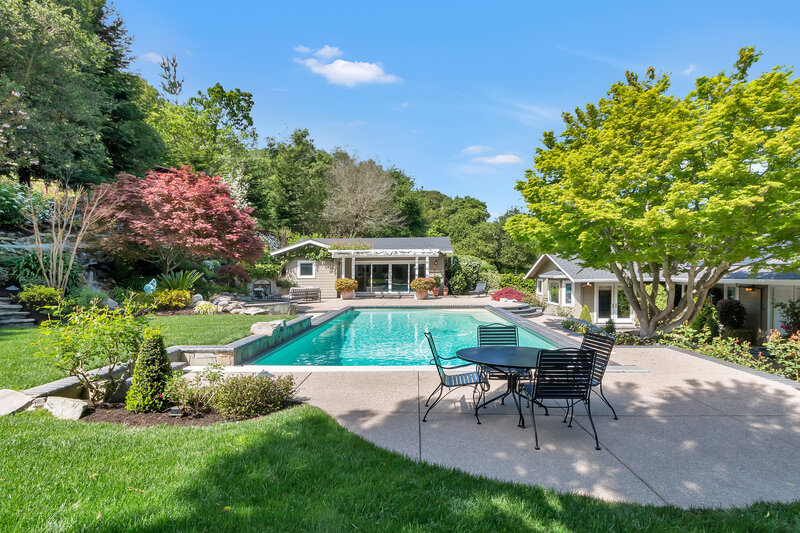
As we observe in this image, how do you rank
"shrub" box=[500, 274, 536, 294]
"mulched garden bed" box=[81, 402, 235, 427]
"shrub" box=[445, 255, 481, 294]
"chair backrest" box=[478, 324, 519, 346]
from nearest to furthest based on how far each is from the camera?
"mulched garden bed" box=[81, 402, 235, 427] < "chair backrest" box=[478, 324, 519, 346] < "shrub" box=[500, 274, 536, 294] < "shrub" box=[445, 255, 481, 294]

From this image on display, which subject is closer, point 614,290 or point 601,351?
point 601,351

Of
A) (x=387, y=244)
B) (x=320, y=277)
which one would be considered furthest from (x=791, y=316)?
(x=320, y=277)

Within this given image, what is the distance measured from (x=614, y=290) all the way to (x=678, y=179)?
9.92 meters

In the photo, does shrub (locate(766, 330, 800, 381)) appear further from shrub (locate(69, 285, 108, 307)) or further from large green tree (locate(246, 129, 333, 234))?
large green tree (locate(246, 129, 333, 234))

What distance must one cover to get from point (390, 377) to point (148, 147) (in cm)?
2225

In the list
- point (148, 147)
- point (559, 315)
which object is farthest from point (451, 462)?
point (148, 147)

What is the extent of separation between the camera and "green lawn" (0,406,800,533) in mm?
2252

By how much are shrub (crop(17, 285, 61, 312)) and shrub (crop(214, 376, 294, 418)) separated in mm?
7919

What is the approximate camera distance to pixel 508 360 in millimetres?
4145

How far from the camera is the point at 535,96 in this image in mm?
13078

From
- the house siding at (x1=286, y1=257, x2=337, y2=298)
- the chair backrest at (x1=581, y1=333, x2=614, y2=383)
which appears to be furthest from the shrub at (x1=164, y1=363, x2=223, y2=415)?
the house siding at (x1=286, y1=257, x2=337, y2=298)

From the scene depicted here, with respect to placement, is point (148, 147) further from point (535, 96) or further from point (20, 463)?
point (20, 463)

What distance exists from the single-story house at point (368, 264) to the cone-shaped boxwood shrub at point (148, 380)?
62.4 ft

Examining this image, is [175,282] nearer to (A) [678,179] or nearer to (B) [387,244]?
(B) [387,244]
